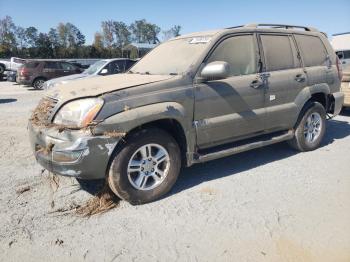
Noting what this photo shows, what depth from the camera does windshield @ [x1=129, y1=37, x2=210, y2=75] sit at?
443cm

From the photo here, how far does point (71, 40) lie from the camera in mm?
66938

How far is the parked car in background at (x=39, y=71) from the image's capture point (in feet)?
61.2

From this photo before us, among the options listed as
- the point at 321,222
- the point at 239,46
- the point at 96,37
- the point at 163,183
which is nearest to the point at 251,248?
the point at 321,222

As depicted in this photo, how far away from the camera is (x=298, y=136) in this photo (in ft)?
18.5

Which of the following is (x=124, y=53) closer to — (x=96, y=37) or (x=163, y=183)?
(x=96, y=37)

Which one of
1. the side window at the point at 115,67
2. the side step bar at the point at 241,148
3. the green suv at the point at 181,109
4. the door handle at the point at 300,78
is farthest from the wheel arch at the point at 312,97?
the side window at the point at 115,67

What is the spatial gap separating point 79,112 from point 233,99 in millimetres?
1982

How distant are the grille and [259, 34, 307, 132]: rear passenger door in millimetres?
2881

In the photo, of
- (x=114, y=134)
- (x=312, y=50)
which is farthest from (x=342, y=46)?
(x=114, y=134)

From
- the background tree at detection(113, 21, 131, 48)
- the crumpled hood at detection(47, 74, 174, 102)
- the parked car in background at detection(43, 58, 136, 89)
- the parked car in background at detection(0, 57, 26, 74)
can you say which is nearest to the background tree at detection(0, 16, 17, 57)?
the background tree at detection(113, 21, 131, 48)

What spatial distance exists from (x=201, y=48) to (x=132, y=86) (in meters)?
1.15

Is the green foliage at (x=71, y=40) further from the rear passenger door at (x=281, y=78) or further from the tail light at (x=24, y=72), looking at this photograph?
the rear passenger door at (x=281, y=78)

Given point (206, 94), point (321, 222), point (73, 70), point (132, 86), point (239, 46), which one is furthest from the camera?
point (73, 70)

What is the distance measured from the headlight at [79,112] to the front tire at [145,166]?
478 mm
